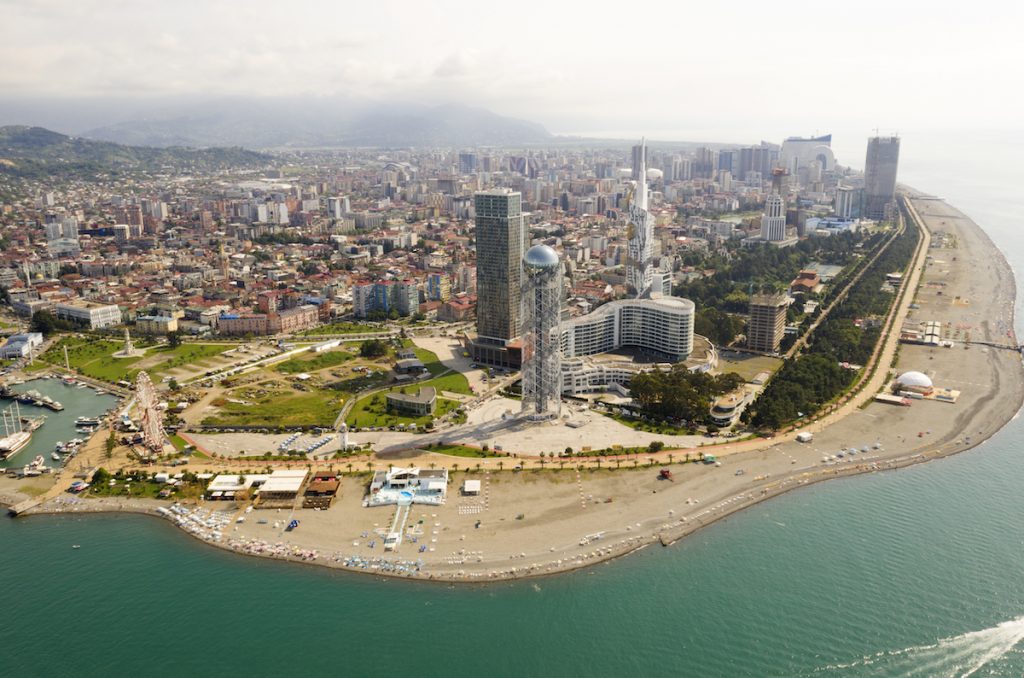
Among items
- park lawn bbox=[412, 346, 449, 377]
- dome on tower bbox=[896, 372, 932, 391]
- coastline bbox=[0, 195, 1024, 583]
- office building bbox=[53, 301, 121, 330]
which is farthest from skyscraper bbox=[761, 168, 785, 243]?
office building bbox=[53, 301, 121, 330]

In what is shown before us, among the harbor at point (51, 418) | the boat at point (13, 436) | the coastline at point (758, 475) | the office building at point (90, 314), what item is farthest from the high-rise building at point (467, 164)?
the boat at point (13, 436)

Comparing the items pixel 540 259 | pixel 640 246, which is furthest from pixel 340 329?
pixel 540 259

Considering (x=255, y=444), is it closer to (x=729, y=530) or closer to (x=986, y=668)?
(x=729, y=530)

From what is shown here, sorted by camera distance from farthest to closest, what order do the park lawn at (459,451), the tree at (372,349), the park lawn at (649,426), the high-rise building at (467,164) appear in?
1. the high-rise building at (467,164)
2. the tree at (372,349)
3. the park lawn at (649,426)
4. the park lawn at (459,451)

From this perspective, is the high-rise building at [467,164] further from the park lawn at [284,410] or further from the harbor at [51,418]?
the park lawn at [284,410]

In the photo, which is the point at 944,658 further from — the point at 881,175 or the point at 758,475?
the point at 881,175

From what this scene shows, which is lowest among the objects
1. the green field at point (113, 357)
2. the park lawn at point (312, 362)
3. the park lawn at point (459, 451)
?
the green field at point (113, 357)
